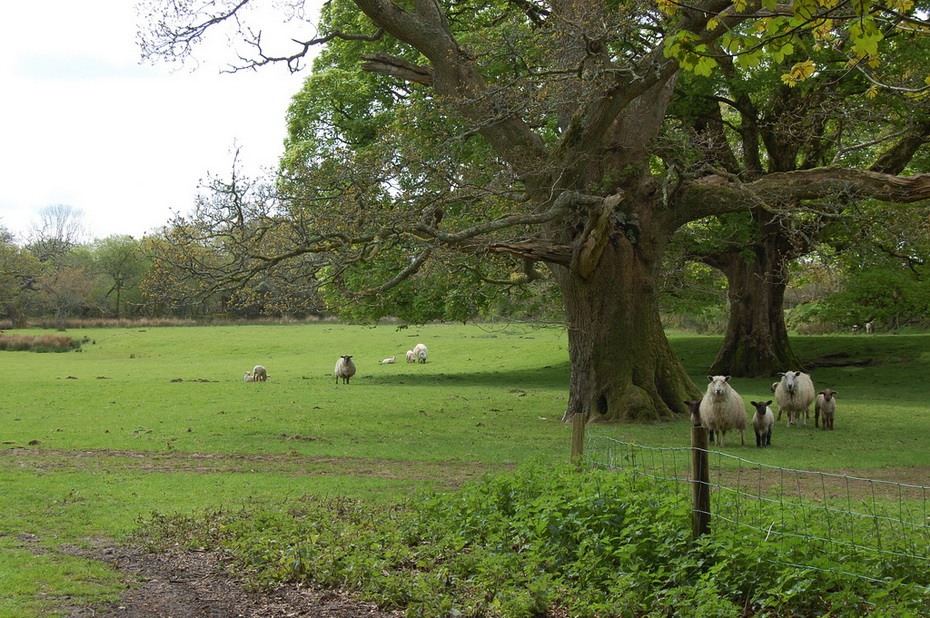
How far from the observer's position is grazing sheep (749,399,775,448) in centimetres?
1752

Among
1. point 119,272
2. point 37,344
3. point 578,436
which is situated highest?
point 119,272

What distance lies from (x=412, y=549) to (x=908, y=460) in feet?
35.6

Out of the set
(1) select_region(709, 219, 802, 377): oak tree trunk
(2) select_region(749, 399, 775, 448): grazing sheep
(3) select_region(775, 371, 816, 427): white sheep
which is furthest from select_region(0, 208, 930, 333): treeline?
(2) select_region(749, 399, 775, 448): grazing sheep

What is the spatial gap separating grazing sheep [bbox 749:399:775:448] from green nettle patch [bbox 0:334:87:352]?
174ft

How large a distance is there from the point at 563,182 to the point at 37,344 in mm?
50554

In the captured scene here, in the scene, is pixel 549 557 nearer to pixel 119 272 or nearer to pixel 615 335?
pixel 615 335

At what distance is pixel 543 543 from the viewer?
847cm

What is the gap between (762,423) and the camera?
1761 centimetres

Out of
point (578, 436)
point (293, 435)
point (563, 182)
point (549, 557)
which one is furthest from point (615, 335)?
point (549, 557)

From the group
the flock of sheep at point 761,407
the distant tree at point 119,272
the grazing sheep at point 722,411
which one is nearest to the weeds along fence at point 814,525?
the flock of sheep at point 761,407

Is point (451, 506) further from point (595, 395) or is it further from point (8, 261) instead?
point (8, 261)

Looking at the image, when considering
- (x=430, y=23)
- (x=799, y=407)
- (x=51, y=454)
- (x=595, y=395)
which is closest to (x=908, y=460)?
(x=799, y=407)

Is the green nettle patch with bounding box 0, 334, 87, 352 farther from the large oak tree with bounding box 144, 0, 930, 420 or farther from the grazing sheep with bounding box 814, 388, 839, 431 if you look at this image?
the grazing sheep with bounding box 814, 388, 839, 431

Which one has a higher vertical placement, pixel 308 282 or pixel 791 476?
pixel 308 282
